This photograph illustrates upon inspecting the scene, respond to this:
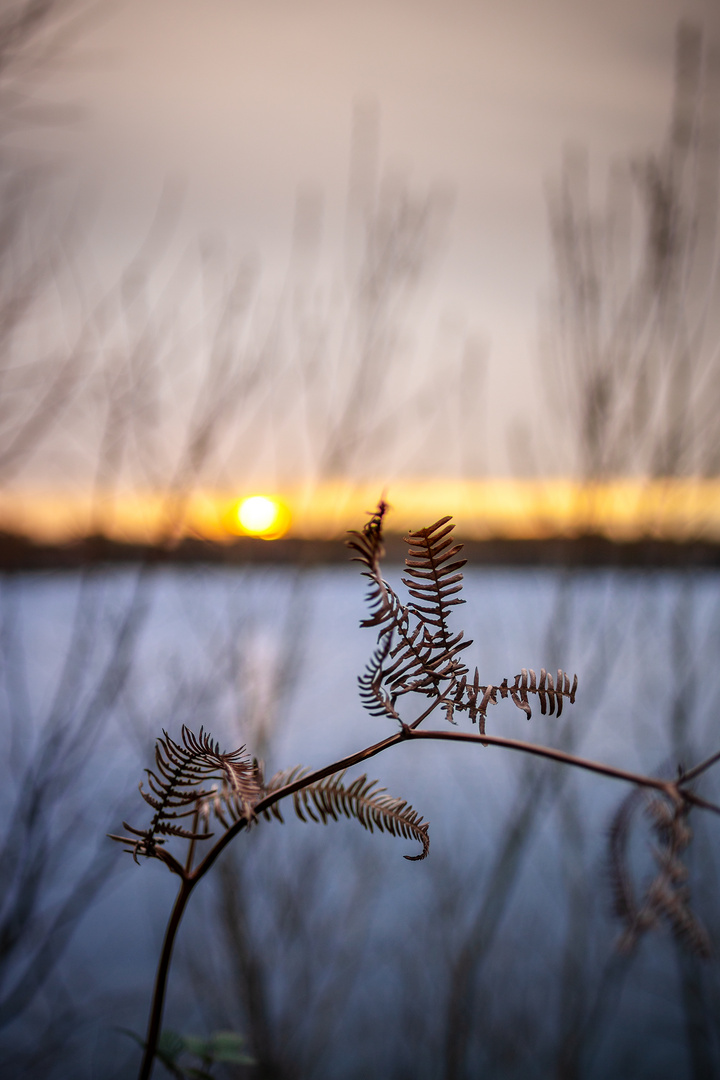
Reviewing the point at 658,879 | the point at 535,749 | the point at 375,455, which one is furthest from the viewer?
the point at 375,455

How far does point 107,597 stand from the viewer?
4.12 feet

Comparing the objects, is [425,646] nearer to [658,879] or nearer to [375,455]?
[658,879]

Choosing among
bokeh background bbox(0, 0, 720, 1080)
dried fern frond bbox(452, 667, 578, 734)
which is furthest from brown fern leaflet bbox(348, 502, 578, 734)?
bokeh background bbox(0, 0, 720, 1080)

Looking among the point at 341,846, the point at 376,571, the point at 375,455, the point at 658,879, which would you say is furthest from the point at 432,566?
the point at 341,846

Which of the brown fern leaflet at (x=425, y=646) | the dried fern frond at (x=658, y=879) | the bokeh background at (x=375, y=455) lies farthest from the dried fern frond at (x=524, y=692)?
the bokeh background at (x=375, y=455)

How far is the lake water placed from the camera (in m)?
1.29

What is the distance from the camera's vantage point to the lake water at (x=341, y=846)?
129cm

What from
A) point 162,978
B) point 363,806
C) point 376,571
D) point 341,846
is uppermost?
point 376,571

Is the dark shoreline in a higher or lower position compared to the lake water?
higher

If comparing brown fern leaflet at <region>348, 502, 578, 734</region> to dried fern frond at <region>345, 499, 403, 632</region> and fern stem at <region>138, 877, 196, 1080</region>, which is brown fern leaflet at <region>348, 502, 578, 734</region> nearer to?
dried fern frond at <region>345, 499, 403, 632</region>

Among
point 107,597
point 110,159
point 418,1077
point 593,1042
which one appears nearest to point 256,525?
point 107,597

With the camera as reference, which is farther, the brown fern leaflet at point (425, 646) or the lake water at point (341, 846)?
the lake water at point (341, 846)

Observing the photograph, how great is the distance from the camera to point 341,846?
184 cm

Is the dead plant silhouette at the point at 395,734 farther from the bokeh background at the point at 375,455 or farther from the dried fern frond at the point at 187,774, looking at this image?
the bokeh background at the point at 375,455
